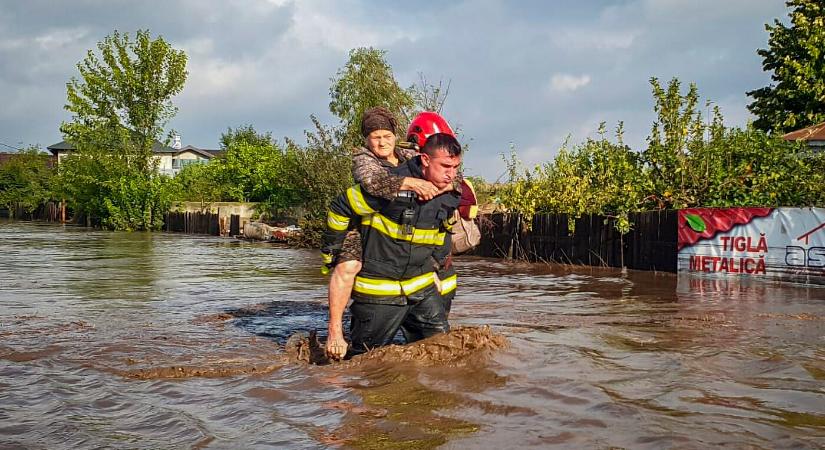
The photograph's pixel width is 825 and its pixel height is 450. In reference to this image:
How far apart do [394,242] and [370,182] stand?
480 millimetres

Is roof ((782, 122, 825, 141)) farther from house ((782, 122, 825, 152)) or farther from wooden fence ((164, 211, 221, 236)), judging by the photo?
wooden fence ((164, 211, 221, 236))

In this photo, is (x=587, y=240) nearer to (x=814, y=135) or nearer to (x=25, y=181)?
(x=814, y=135)

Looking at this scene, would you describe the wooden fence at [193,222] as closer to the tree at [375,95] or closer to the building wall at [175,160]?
the tree at [375,95]

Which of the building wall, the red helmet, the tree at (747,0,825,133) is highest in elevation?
the building wall

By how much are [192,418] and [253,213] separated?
3857cm

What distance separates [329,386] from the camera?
578cm

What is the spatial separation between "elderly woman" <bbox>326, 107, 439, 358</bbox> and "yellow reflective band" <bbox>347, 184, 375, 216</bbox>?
81 mm

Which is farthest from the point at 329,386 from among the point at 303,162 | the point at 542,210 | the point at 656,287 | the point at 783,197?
the point at 303,162

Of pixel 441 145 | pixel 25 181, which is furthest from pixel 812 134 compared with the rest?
pixel 25 181

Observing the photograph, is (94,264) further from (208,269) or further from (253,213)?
(253,213)

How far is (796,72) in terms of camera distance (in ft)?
91.8

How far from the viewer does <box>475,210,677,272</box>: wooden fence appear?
17484mm

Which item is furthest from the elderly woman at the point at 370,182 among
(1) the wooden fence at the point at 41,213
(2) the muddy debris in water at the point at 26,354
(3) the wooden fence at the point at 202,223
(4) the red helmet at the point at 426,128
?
(1) the wooden fence at the point at 41,213

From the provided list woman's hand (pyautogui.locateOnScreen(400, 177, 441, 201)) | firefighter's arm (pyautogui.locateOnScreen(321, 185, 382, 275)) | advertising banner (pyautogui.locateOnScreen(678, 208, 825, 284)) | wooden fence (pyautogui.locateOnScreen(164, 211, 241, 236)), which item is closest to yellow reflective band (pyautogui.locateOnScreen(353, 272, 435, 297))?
firefighter's arm (pyautogui.locateOnScreen(321, 185, 382, 275))
